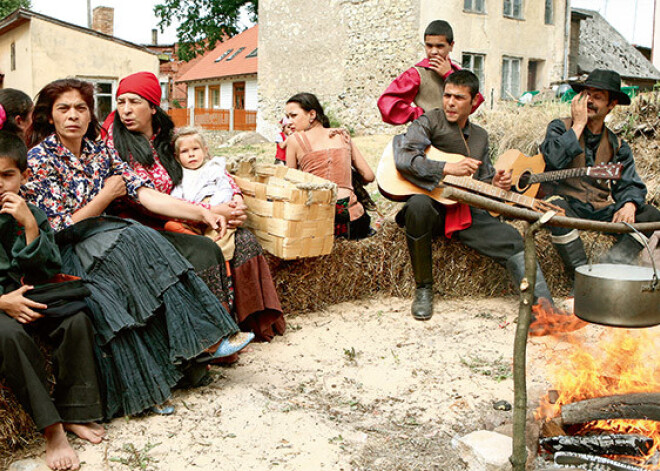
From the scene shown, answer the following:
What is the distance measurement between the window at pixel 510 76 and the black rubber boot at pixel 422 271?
61.7ft

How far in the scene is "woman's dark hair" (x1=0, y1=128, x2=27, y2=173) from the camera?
9.89 feet

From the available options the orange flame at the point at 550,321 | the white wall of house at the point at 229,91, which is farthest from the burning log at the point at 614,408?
the white wall of house at the point at 229,91

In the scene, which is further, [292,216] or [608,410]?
[292,216]

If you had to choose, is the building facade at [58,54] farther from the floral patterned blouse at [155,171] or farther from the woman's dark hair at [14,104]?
the floral patterned blouse at [155,171]

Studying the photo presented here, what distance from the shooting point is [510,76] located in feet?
74.4

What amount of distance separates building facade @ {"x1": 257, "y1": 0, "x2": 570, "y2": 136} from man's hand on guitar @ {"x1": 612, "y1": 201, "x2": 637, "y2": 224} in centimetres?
1489

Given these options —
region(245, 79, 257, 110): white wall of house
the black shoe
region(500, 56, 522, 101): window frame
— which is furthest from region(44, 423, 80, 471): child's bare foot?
region(245, 79, 257, 110): white wall of house

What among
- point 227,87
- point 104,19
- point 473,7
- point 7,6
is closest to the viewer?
point 473,7

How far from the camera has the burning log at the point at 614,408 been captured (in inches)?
115

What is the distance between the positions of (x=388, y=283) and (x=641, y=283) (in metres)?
3.31

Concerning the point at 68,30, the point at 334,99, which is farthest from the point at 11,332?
the point at 334,99

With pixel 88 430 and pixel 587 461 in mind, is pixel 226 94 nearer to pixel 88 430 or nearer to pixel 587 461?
pixel 88 430

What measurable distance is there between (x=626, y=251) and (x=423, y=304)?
6.10 ft

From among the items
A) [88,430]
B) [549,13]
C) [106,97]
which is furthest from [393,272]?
[549,13]
